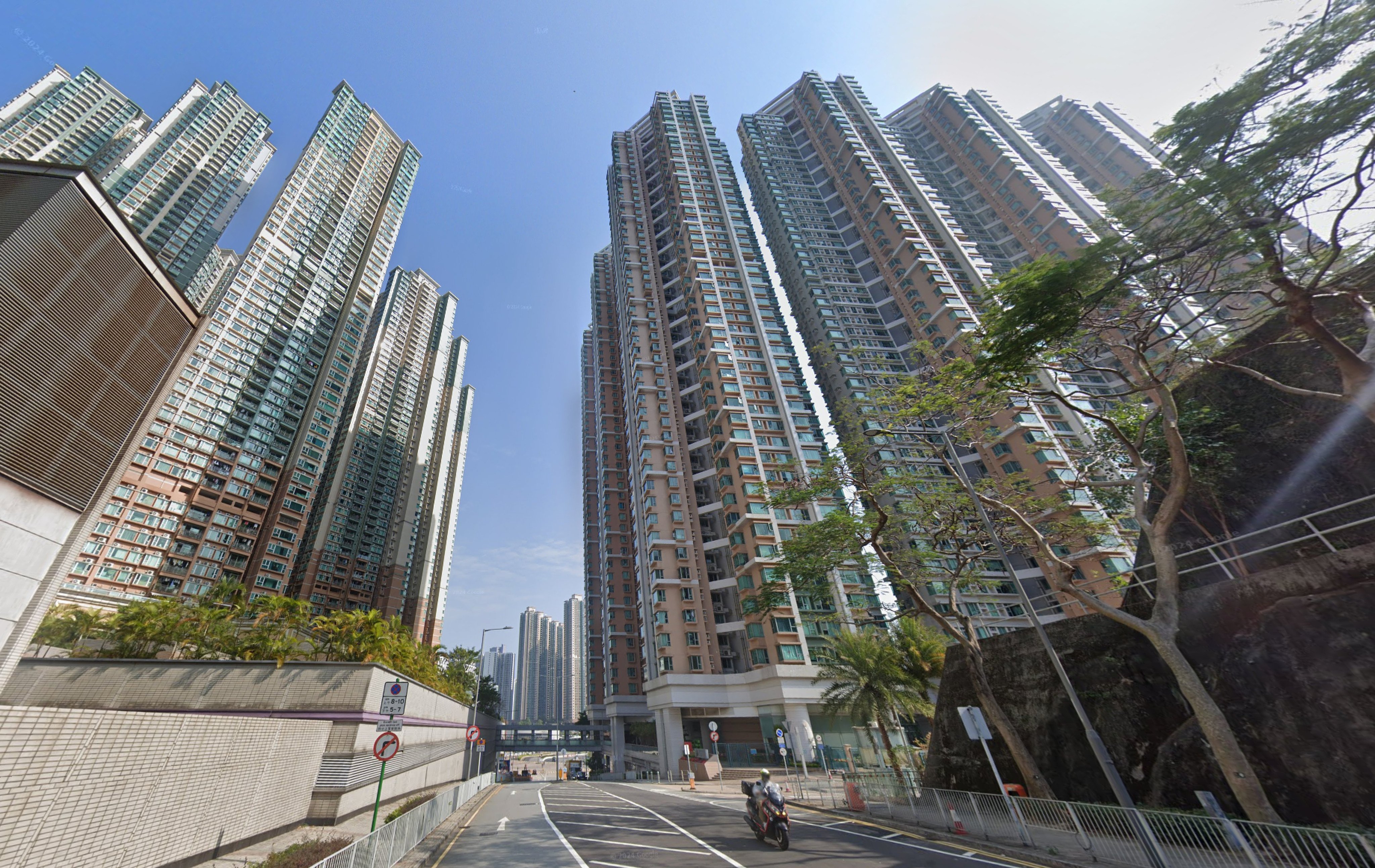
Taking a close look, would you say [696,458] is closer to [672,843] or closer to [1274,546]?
[672,843]

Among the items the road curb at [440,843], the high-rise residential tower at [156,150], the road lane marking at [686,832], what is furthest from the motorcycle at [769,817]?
the high-rise residential tower at [156,150]

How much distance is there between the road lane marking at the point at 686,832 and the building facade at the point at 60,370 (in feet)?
47.7

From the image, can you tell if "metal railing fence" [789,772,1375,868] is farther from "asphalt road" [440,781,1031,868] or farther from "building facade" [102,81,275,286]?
"building facade" [102,81,275,286]

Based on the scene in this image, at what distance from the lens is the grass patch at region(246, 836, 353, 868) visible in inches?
329

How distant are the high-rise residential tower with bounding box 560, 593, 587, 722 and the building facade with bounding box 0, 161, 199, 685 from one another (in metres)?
149

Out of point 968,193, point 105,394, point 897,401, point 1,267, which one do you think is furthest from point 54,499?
point 968,193

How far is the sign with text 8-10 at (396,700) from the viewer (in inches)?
419

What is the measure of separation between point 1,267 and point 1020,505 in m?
27.8

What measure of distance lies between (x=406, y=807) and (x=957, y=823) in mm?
17191

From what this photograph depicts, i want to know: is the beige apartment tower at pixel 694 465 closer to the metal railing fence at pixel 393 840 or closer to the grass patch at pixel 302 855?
the metal railing fence at pixel 393 840

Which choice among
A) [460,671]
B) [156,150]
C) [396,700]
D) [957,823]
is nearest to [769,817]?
[957,823]

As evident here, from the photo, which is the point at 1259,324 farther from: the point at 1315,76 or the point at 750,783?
the point at 750,783

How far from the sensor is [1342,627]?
941cm

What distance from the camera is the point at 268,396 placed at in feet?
219
